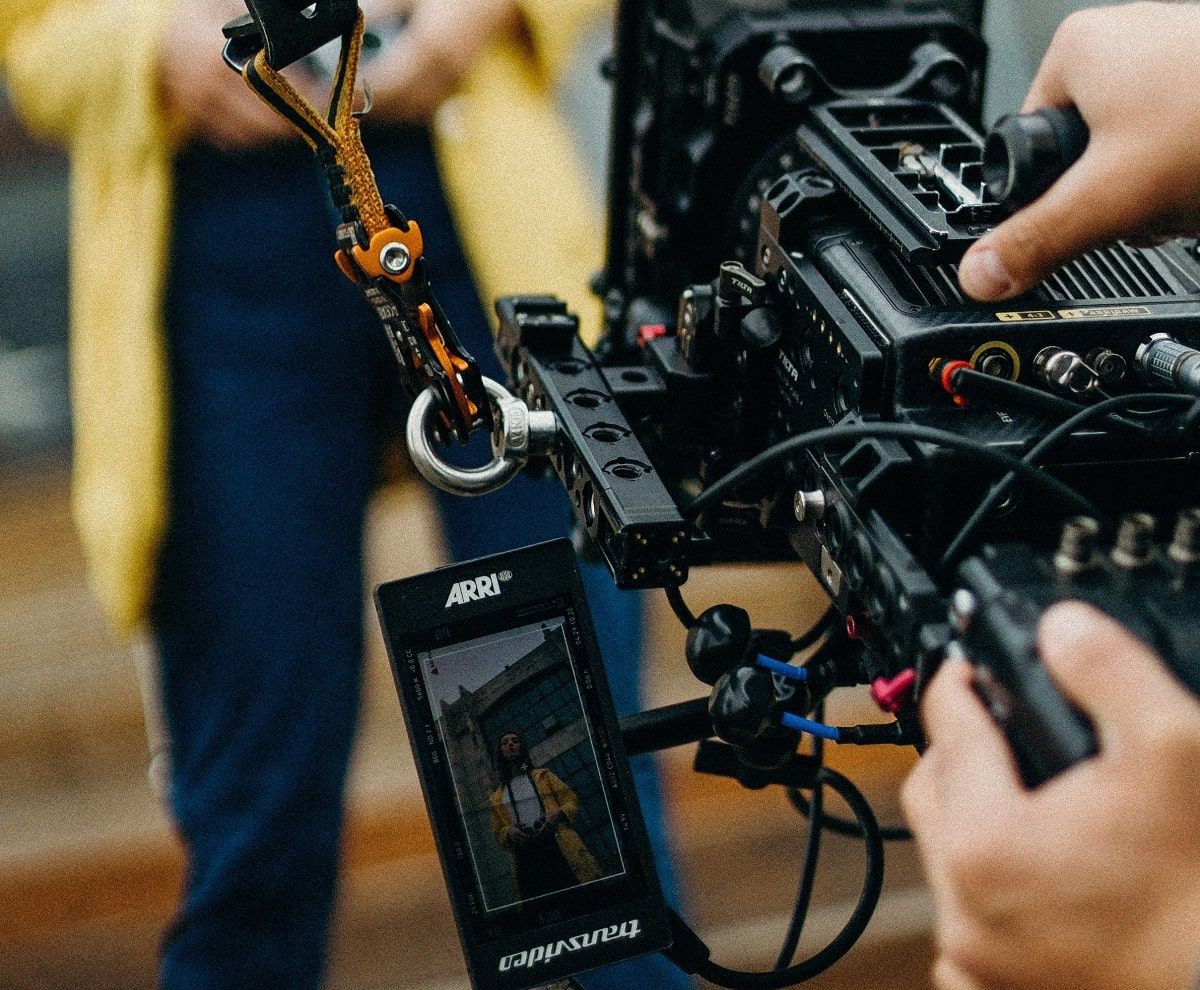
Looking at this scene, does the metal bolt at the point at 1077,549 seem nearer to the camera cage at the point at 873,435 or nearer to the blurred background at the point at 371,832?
the camera cage at the point at 873,435

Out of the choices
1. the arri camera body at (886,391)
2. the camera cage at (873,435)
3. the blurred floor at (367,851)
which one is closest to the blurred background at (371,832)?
the blurred floor at (367,851)

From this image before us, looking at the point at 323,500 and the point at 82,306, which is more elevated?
the point at 82,306

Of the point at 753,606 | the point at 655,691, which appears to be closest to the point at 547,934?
the point at 655,691

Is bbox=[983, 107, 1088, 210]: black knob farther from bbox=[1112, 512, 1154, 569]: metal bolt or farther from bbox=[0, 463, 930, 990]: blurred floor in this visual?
bbox=[0, 463, 930, 990]: blurred floor

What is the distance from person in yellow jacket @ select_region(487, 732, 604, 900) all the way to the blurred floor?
0.77 metres

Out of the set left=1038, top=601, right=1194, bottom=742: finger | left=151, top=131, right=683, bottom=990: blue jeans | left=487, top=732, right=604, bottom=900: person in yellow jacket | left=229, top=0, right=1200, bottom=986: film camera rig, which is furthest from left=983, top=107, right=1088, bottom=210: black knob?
left=151, top=131, right=683, bottom=990: blue jeans

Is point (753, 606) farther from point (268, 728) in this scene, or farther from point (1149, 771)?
point (1149, 771)

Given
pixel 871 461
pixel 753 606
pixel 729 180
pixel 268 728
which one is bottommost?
pixel 871 461

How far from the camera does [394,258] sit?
76cm

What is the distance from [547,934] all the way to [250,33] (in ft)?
1.68

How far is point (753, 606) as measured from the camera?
8.25 ft

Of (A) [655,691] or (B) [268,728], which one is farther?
(A) [655,691]

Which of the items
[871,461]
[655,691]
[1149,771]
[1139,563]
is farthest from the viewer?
[655,691]

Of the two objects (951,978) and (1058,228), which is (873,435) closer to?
(1058,228)
